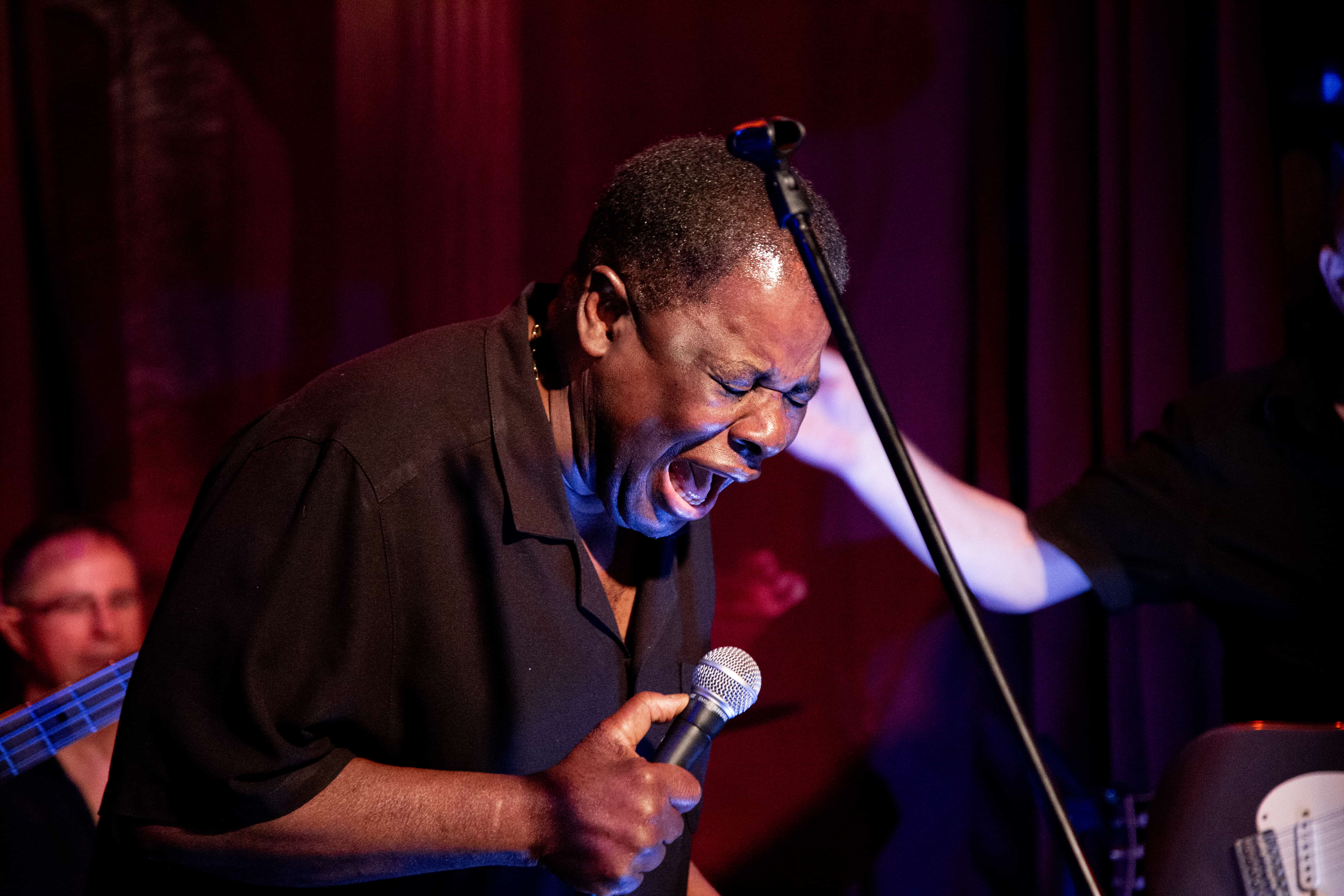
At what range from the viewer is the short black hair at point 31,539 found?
2.55m

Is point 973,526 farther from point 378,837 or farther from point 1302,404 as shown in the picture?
point 378,837

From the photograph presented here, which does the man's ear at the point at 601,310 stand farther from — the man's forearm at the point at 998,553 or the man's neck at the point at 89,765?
the man's neck at the point at 89,765

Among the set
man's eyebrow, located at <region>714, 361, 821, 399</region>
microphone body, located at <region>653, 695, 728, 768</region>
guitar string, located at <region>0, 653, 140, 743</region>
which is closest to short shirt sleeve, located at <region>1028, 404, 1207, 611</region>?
man's eyebrow, located at <region>714, 361, 821, 399</region>

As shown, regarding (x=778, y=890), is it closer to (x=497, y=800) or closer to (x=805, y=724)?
(x=805, y=724)

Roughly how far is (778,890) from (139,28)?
2819mm

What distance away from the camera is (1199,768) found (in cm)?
181

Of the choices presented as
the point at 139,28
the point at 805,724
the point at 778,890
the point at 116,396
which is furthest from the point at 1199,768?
the point at 139,28

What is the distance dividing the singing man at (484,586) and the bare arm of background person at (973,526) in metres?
0.56

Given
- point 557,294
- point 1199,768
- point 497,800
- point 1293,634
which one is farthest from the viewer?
point 1293,634

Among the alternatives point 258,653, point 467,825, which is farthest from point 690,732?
point 258,653

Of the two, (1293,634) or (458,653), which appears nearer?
(458,653)

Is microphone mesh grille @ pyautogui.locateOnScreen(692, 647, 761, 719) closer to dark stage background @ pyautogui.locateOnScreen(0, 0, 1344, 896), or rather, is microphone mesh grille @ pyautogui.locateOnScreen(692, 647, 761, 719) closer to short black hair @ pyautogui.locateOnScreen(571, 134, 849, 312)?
short black hair @ pyautogui.locateOnScreen(571, 134, 849, 312)

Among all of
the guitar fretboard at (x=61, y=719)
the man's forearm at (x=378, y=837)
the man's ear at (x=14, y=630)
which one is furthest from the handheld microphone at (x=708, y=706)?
the man's ear at (x=14, y=630)

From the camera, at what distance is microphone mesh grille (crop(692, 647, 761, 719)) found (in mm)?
1143
